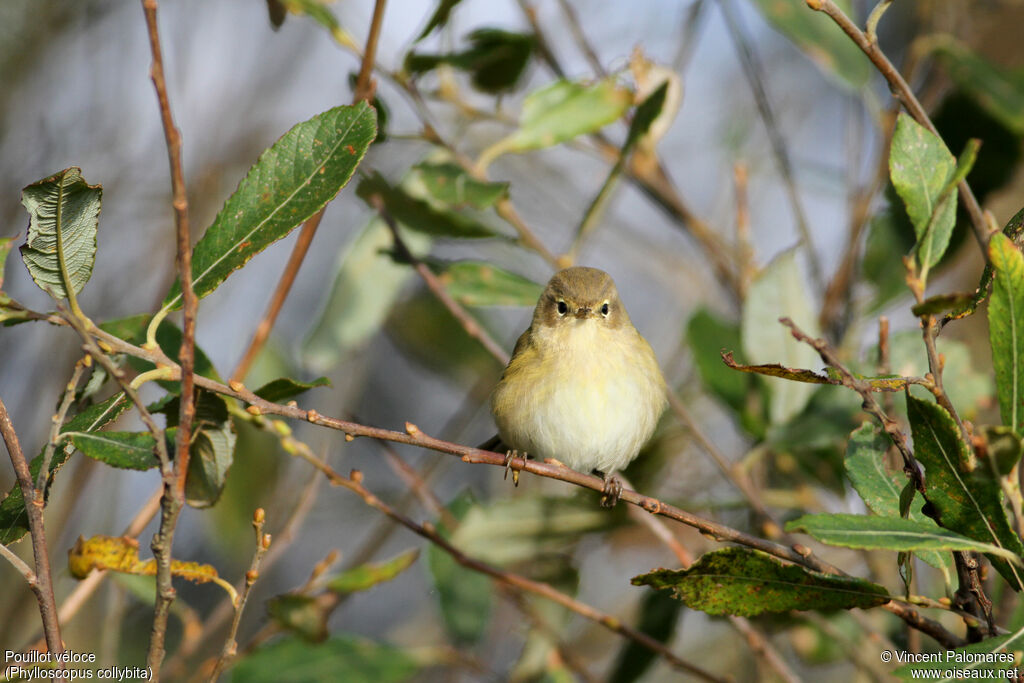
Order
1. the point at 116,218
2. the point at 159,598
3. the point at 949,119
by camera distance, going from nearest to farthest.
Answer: the point at 159,598
the point at 949,119
the point at 116,218

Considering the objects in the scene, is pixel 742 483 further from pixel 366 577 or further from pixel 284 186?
pixel 284 186

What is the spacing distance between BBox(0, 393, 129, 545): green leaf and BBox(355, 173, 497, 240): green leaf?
130 centimetres

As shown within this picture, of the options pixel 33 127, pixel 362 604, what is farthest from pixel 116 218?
pixel 362 604

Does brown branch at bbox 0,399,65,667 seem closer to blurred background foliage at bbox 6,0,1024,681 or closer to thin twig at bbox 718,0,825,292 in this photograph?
blurred background foliage at bbox 6,0,1024,681

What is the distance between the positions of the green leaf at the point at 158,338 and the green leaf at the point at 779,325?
5.43ft

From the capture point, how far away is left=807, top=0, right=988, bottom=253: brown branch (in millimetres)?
1625

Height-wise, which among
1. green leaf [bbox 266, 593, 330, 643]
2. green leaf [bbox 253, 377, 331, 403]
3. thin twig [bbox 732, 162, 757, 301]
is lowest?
green leaf [bbox 266, 593, 330, 643]

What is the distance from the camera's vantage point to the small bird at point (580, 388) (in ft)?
10.0

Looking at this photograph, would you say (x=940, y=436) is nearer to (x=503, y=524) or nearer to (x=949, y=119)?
(x=503, y=524)

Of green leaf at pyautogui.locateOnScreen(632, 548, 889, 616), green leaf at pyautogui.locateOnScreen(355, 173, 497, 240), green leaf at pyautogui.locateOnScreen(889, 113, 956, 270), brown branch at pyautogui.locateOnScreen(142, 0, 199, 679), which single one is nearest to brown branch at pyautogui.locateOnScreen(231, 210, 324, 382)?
green leaf at pyautogui.locateOnScreen(355, 173, 497, 240)

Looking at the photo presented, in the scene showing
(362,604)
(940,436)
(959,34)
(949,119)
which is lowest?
(362,604)

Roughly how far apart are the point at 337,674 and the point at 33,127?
114 inches

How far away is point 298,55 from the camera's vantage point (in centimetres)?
500

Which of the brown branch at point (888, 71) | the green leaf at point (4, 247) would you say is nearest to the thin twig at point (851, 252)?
the brown branch at point (888, 71)
